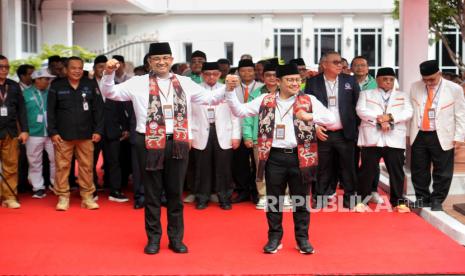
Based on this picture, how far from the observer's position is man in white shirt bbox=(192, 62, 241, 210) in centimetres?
825

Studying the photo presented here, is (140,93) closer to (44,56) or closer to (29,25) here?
(44,56)

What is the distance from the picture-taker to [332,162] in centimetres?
840

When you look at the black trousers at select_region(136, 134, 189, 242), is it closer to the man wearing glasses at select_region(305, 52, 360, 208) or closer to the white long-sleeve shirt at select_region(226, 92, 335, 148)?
the white long-sleeve shirt at select_region(226, 92, 335, 148)

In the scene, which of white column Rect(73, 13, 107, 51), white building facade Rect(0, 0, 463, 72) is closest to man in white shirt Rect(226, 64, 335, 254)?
white building facade Rect(0, 0, 463, 72)

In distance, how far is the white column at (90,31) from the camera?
20562mm

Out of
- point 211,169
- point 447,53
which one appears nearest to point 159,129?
point 211,169

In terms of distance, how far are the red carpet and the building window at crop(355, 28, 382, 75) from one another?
46.5ft

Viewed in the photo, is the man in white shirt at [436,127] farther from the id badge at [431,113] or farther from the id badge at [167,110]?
the id badge at [167,110]

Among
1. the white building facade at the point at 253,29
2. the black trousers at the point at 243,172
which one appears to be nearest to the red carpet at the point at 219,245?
the black trousers at the point at 243,172

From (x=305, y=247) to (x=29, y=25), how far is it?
12466mm

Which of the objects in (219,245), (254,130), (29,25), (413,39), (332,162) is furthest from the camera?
(29,25)

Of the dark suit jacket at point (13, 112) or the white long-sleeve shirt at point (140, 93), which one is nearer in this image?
the white long-sleeve shirt at point (140, 93)

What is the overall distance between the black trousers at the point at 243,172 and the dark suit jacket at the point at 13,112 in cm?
258

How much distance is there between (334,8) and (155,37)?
5509mm
